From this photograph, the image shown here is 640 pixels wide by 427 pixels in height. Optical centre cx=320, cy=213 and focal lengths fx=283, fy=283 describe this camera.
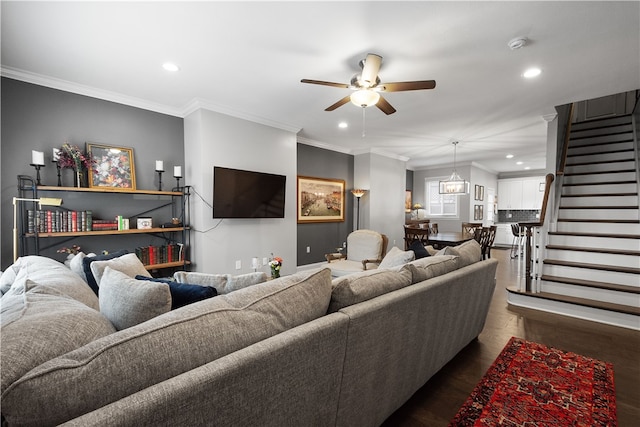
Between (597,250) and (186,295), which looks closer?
(186,295)

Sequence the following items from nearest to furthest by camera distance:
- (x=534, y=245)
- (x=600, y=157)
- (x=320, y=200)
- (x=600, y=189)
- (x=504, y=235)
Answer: (x=534, y=245) < (x=600, y=189) < (x=600, y=157) < (x=320, y=200) < (x=504, y=235)

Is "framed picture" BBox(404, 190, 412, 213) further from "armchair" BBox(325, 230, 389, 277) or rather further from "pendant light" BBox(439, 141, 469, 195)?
"armchair" BBox(325, 230, 389, 277)

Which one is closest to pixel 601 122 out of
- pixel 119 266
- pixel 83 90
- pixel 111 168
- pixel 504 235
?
pixel 504 235

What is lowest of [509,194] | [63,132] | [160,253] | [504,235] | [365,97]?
Result: [504,235]

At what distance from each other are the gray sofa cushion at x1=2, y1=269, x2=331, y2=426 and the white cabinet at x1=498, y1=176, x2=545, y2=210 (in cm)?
1076

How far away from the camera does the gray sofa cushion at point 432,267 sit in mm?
1811

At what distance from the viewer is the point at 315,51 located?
100 inches

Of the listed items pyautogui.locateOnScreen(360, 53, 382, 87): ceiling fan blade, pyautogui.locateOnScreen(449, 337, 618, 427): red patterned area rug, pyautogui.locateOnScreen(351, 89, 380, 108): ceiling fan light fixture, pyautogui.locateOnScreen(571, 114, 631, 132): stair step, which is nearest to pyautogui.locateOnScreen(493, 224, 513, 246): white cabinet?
pyautogui.locateOnScreen(571, 114, 631, 132): stair step

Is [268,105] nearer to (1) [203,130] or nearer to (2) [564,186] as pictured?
(1) [203,130]

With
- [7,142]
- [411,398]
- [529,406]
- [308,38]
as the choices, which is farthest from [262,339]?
[7,142]

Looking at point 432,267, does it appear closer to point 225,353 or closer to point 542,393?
point 542,393

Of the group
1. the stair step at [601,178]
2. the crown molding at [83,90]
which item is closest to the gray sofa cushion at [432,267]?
the crown molding at [83,90]

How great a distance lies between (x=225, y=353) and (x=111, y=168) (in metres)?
3.63

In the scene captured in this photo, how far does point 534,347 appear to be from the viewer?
2539 mm
